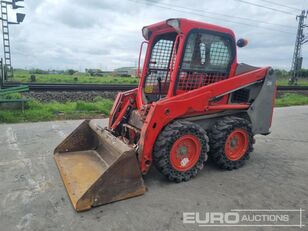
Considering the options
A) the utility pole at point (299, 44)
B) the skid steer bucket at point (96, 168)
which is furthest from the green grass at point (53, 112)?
the utility pole at point (299, 44)

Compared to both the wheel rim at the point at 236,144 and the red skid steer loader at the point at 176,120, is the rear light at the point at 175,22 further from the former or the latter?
the wheel rim at the point at 236,144

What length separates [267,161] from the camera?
4.57m

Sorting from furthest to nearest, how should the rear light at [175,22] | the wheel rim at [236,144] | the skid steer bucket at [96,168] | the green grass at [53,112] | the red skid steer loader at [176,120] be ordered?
the green grass at [53,112] < the wheel rim at [236,144] < the rear light at [175,22] < the red skid steer loader at [176,120] < the skid steer bucket at [96,168]

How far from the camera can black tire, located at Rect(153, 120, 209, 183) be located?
3359mm

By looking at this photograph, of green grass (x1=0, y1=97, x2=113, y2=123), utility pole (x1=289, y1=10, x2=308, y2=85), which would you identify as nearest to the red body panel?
green grass (x1=0, y1=97, x2=113, y2=123)

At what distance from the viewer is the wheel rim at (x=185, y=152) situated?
349 centimetres

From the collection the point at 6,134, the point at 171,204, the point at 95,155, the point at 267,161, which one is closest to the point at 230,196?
the point at 171,204

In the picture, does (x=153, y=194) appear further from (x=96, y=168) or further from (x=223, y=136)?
(x=223, y=136)

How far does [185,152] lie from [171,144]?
0.32 meters

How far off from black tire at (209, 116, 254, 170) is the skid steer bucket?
1.36 meters

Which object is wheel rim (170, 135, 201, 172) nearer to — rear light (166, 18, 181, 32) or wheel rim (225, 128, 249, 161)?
wheel rim (225, 128, 249, 161)

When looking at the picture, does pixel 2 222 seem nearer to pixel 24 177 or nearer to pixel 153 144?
pixel 24 177

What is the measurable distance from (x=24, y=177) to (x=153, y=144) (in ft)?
6.20

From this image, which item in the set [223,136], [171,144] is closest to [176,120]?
[171,144]
